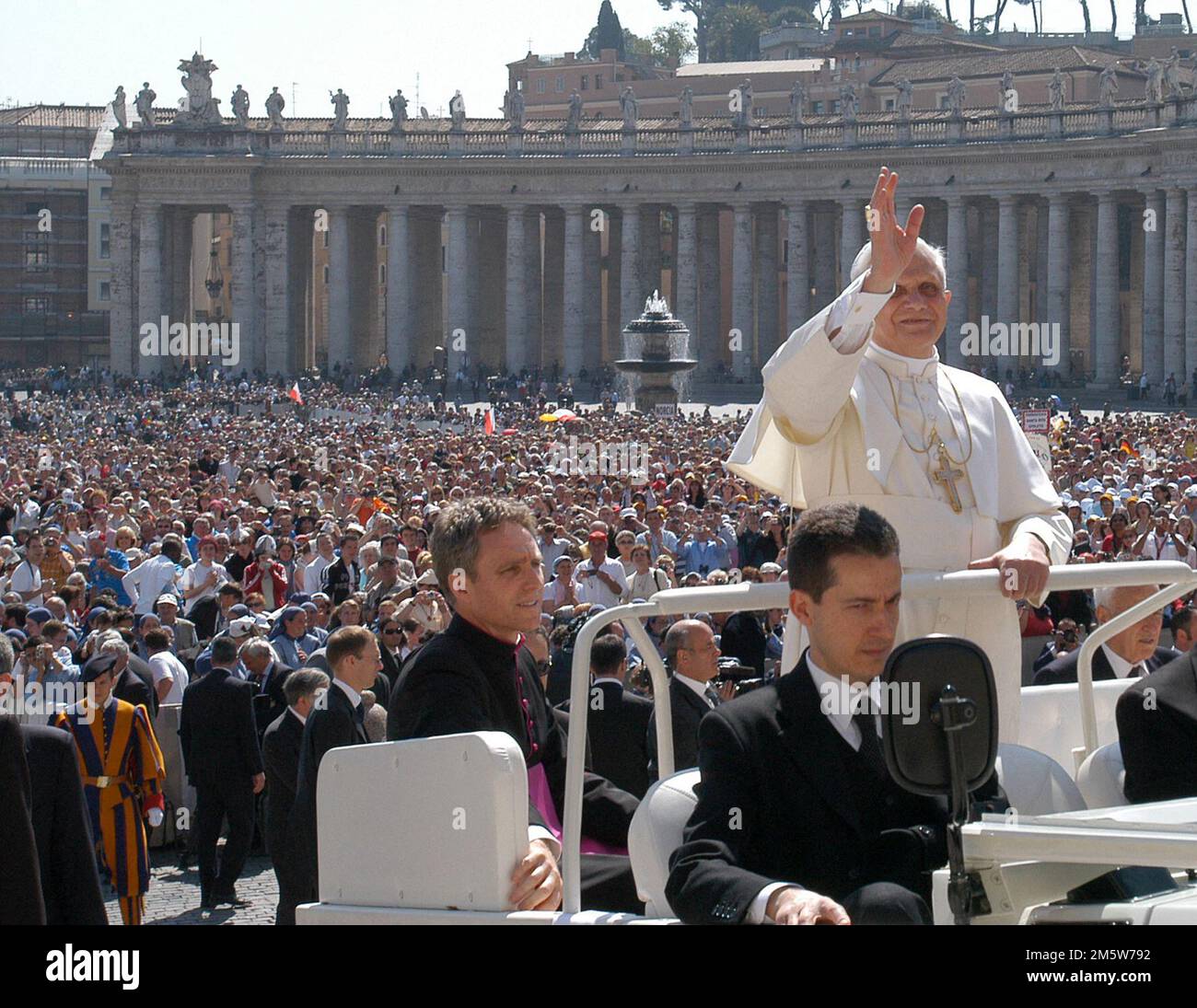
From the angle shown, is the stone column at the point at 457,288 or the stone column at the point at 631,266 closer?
the stone column at the point at 631,266

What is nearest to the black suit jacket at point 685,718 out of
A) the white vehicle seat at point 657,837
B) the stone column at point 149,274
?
the white vehicle seat at point 657,837

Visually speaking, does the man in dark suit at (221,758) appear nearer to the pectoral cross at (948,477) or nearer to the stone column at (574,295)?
the pectoral cross at (948,477)

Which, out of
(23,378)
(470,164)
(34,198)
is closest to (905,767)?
(470,164)

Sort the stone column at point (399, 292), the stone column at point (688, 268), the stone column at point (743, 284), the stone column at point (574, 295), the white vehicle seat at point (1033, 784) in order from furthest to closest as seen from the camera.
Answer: the stone column at point (399, 292) < the stone column at point (574, 295) < the stone column at point (688, 268) < the stone column at point (743, 284) < the white vehicle seat at point (1033, 784)

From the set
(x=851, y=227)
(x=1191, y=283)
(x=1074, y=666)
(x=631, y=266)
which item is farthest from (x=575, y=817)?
(x=631, y=266)

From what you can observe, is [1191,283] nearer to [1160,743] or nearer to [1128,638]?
[1128,638]

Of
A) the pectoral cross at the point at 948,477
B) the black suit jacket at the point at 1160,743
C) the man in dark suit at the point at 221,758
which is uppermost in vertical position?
the pectoral cross at the point at 948,477

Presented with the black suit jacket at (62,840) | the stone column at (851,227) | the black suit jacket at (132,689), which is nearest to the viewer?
the black suit jacket at (62,840)

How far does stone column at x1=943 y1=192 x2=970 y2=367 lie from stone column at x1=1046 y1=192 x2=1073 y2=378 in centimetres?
390

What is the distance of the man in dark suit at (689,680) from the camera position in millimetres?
11844

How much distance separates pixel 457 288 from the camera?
110 m

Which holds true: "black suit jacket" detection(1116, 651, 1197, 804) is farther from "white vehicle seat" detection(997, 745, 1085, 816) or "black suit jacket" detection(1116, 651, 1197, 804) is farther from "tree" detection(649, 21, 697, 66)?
"tree" detection(649, 21, 697, 66)

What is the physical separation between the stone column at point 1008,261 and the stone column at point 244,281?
36335 millimetres

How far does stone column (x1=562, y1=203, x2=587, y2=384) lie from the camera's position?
107m
